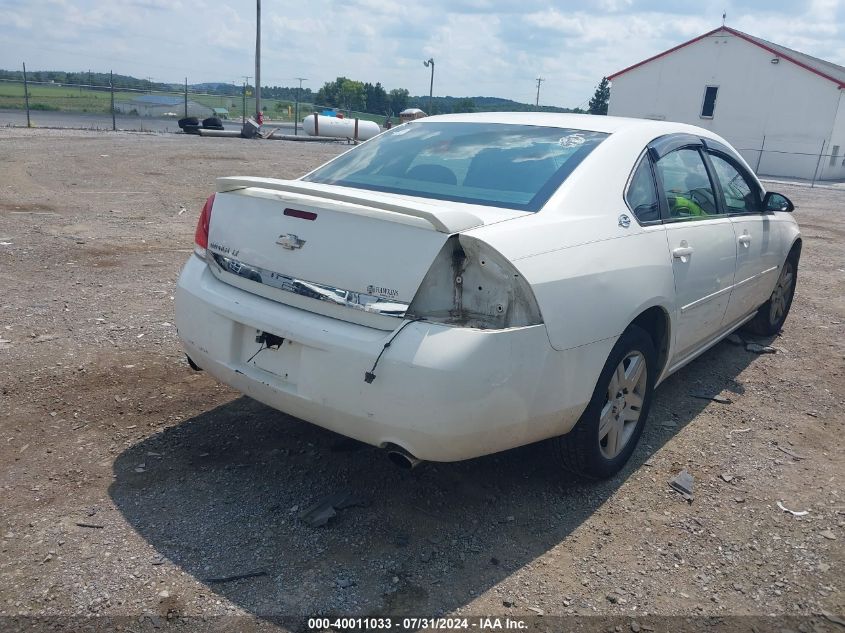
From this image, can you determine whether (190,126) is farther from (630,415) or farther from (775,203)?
(630,415)

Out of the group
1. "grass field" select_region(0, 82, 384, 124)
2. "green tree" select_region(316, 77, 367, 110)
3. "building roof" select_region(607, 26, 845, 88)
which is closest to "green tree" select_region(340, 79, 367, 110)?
"green tree" select_region(316, 77, 367, 110)

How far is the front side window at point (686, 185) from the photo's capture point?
3.89 meters

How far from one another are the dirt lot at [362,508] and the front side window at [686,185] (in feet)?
4.13

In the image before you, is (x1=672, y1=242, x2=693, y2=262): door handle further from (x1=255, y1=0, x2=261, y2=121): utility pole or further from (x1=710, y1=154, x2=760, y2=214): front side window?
(x1=255, y1=0, x2=261, y2=121): utility pole

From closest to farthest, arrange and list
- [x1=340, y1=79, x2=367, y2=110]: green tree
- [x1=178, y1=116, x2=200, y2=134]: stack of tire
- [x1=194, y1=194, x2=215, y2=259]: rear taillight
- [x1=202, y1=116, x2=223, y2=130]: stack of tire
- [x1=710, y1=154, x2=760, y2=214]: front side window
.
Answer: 1. [x1=194, y1=194, x2=215, y2=259]: rear taillight
2. [x1=710, y1=154, x2=760, y2=214]: front side window
3. [x1=178, y1=116, x2=200, y2=134]: stack of tire
4. [x1=202, y1=116, x2=223, y2=130]: stack of tire
5. [x1=340, y1=79, x2=367, y2=110]: green tree

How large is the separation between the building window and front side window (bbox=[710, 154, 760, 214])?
3650 centimetres

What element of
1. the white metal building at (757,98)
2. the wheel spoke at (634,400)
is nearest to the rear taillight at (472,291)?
the wheel spoke at (634,400)

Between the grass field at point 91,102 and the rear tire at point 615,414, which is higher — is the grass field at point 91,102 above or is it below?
above

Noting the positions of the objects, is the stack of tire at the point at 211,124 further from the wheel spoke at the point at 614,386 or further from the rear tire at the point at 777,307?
the wheel spoke at the point at 614,386

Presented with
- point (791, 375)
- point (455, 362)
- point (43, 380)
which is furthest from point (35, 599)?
point (791, 375)

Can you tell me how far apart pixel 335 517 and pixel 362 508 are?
0.15m

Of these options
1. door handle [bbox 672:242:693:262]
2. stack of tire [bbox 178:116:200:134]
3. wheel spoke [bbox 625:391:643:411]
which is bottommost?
wheel spoke [bbox 625:391:643:411]

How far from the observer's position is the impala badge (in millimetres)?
2996

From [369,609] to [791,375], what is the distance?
3.96 metres
